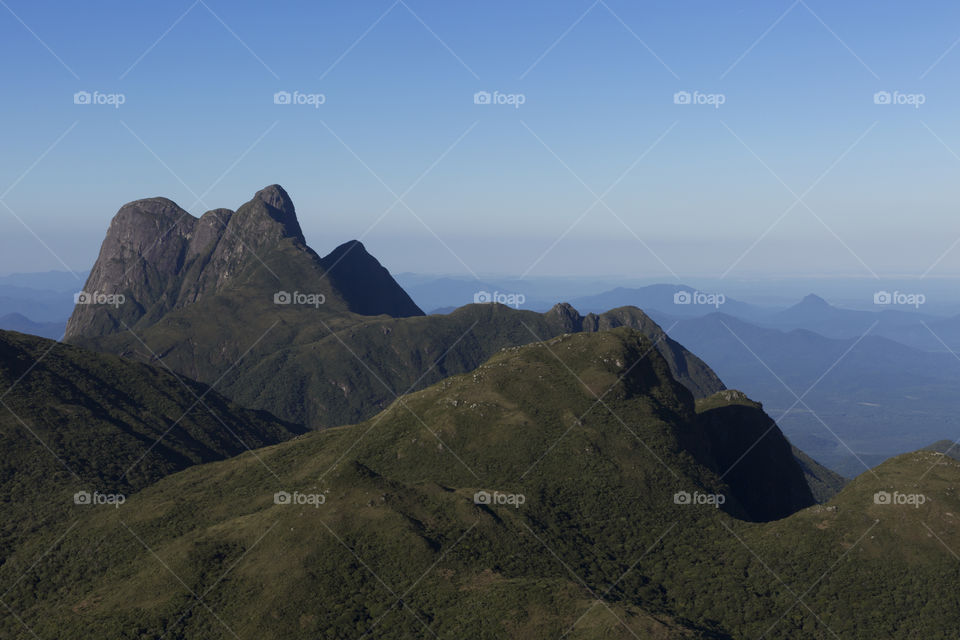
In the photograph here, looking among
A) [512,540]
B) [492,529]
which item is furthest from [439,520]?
[512,540]

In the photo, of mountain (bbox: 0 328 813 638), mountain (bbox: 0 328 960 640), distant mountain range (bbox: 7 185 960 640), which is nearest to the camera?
mountain (bbox: 0 328 813 638)

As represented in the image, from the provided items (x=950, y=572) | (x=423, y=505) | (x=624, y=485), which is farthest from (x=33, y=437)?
(x=950, y=572)

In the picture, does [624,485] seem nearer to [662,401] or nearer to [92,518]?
[662,401]

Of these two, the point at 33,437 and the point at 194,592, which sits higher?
the point at 33,437

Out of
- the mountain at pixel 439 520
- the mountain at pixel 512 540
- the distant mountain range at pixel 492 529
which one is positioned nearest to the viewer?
the mountain at pixel 439 520

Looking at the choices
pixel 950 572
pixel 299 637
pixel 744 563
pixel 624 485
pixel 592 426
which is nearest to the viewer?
pixel 299 637

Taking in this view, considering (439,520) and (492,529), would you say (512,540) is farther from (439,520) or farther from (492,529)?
(439,520)

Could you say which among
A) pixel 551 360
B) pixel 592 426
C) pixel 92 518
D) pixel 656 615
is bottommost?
pixel 656 615

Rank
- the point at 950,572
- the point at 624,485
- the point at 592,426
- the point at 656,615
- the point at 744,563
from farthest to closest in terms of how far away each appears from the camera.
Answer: the point at 592,426, the point at 624,485, the point at 744,563, the point at 950,572, the point at 656,615

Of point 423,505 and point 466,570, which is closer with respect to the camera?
point 466,570
